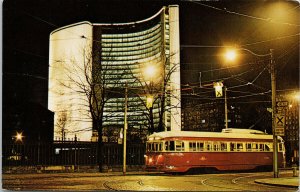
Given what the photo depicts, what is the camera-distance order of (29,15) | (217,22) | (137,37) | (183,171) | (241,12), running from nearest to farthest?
(241,12) < (29,15) < (217,22) < (183,171) < (137,37)

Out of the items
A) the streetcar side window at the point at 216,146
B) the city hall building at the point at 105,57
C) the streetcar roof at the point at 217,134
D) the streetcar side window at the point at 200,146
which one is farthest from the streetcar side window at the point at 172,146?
the city hall building at the point at 105,57

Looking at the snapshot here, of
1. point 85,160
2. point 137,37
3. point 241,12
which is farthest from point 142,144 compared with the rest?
point 137,37

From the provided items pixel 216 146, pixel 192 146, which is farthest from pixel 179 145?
pixel 216 146

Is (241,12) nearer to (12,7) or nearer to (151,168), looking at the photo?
(12,7)

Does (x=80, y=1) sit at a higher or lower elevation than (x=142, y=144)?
higher

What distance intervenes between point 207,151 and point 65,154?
364 inches

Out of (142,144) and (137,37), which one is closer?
(142,144)

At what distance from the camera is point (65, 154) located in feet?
96.1

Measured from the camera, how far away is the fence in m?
27.3

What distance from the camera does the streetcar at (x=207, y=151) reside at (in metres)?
26.8

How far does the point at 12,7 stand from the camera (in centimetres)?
1900

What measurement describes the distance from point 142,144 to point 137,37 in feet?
195

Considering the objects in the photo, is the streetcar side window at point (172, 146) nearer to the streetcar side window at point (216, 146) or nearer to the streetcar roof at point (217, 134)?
the streetcar roof at point (217, 134)

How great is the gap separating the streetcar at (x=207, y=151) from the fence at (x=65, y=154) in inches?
151
